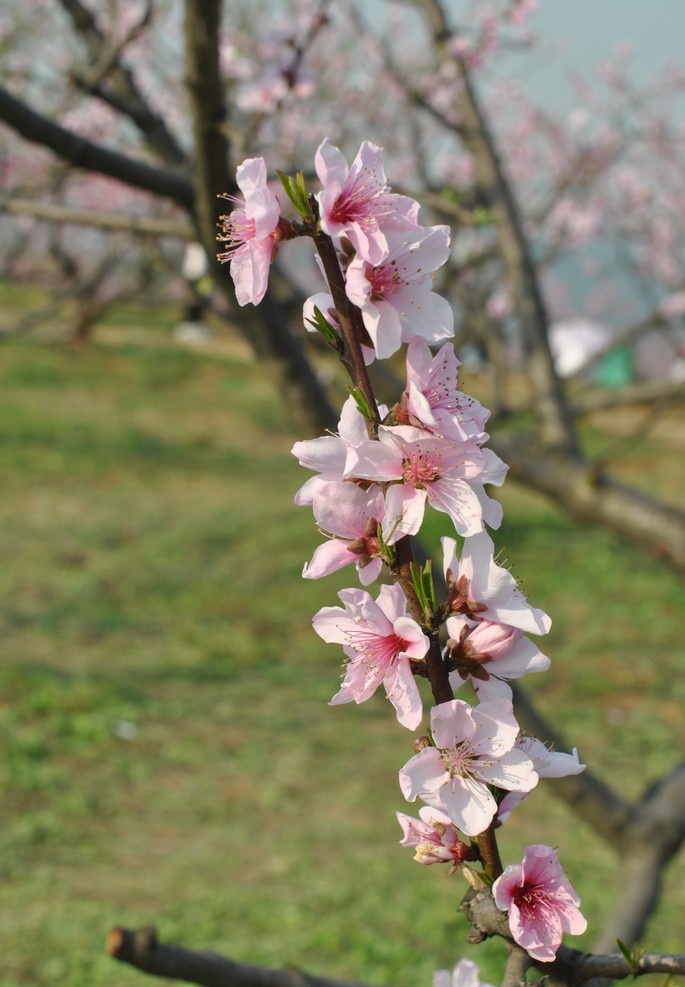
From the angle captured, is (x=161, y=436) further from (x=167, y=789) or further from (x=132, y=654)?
(x=167, y=789)

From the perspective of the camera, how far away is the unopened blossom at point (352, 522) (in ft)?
2.58

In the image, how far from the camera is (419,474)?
Answer: 2.49ft

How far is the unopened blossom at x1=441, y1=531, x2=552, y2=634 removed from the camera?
784 mm

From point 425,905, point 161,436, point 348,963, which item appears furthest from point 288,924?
point 161,436

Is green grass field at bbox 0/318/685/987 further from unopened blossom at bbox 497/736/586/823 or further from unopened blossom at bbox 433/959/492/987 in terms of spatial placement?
unopened blossom at bbox 497/736/586/823

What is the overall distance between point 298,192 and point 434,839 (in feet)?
1.67

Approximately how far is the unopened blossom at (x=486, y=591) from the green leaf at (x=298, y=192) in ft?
0.89

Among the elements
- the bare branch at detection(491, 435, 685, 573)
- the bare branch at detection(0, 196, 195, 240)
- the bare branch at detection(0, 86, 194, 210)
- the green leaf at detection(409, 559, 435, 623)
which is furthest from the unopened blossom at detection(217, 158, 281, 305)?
the bare branch at detection(491, 435, 685, 573)

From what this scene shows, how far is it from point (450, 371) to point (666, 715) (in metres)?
6.13

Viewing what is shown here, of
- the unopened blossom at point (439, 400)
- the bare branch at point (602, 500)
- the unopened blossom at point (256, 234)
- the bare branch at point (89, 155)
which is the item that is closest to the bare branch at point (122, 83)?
the bare branch at point (89, 155)

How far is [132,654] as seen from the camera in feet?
22.1

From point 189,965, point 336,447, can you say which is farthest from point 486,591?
point 189,965

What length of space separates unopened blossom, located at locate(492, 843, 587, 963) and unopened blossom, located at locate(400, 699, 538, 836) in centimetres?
4

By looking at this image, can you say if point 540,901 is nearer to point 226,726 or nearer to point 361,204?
point 361,204
